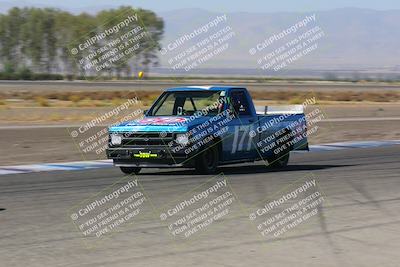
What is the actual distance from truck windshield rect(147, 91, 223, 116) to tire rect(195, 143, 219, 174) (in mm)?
676

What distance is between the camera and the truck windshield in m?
15.0

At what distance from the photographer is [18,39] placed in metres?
125

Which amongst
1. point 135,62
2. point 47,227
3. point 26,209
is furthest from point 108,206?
point 135,62

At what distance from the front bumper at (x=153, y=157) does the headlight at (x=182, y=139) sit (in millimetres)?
175

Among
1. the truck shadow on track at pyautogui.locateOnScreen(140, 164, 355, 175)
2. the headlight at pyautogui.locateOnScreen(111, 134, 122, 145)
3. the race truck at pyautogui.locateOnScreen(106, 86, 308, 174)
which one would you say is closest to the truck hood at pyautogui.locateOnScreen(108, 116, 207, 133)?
the race truck at pyautogui.locateOnScreen(106, 86, 308, 174)

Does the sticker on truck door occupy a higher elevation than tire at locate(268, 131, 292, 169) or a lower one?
higher

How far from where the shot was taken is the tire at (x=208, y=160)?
14430 mm

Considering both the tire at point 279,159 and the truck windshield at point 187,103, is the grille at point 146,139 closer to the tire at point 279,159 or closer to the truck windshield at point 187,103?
the truck windshield at point 187,103

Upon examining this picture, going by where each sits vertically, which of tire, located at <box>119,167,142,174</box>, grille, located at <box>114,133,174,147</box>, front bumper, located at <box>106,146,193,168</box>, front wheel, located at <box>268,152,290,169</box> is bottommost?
front wheel, located at <box>268,152,290,169</box>

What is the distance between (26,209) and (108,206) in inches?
42.0

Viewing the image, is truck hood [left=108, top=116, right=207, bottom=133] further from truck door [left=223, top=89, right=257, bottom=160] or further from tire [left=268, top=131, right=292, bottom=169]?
tire [left=268, top=131, right=292, bottom=169]

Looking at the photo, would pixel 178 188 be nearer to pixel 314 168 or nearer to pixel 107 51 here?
pixel 314 168

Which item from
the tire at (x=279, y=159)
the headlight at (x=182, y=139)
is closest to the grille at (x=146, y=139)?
the headlight at (x=182, y=139)

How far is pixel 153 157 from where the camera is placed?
1422 cm
